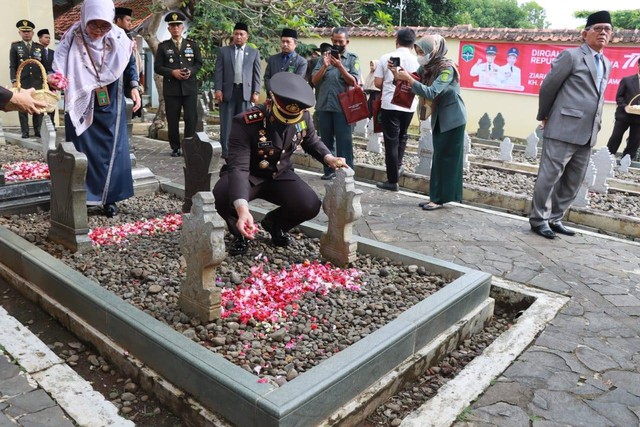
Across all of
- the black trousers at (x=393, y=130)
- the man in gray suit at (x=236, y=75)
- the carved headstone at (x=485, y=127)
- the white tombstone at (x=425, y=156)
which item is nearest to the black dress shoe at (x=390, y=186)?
the black trousers at (x=393, y=130)

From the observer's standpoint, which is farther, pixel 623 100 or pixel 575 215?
pixel 623 100

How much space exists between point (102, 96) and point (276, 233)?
6.63 ft

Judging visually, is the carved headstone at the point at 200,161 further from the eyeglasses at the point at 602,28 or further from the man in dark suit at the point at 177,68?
the man in dark suit at the point at 177,68

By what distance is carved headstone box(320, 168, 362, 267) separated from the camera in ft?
12.5

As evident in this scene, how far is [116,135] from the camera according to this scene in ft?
16.6

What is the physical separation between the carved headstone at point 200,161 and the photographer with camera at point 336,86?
7.98 feet

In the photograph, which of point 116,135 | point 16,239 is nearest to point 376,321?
point 16,239

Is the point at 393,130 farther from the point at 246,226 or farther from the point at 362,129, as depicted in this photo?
the point at 362,129

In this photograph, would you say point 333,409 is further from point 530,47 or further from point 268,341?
point 530,47

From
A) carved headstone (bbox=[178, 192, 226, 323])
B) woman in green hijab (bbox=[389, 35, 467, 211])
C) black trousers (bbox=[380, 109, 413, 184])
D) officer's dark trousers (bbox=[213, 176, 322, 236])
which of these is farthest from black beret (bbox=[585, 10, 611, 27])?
carved headstone (bbox=[178, 192, 226, 323])

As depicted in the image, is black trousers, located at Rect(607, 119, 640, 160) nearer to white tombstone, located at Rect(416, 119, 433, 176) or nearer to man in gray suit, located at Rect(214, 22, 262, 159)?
white tombstone, located at Rect(416, 119, 433, 176)

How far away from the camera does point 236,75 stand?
8000 mm

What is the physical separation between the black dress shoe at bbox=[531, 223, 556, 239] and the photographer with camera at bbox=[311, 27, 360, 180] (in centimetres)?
231

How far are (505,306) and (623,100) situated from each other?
7812mm
